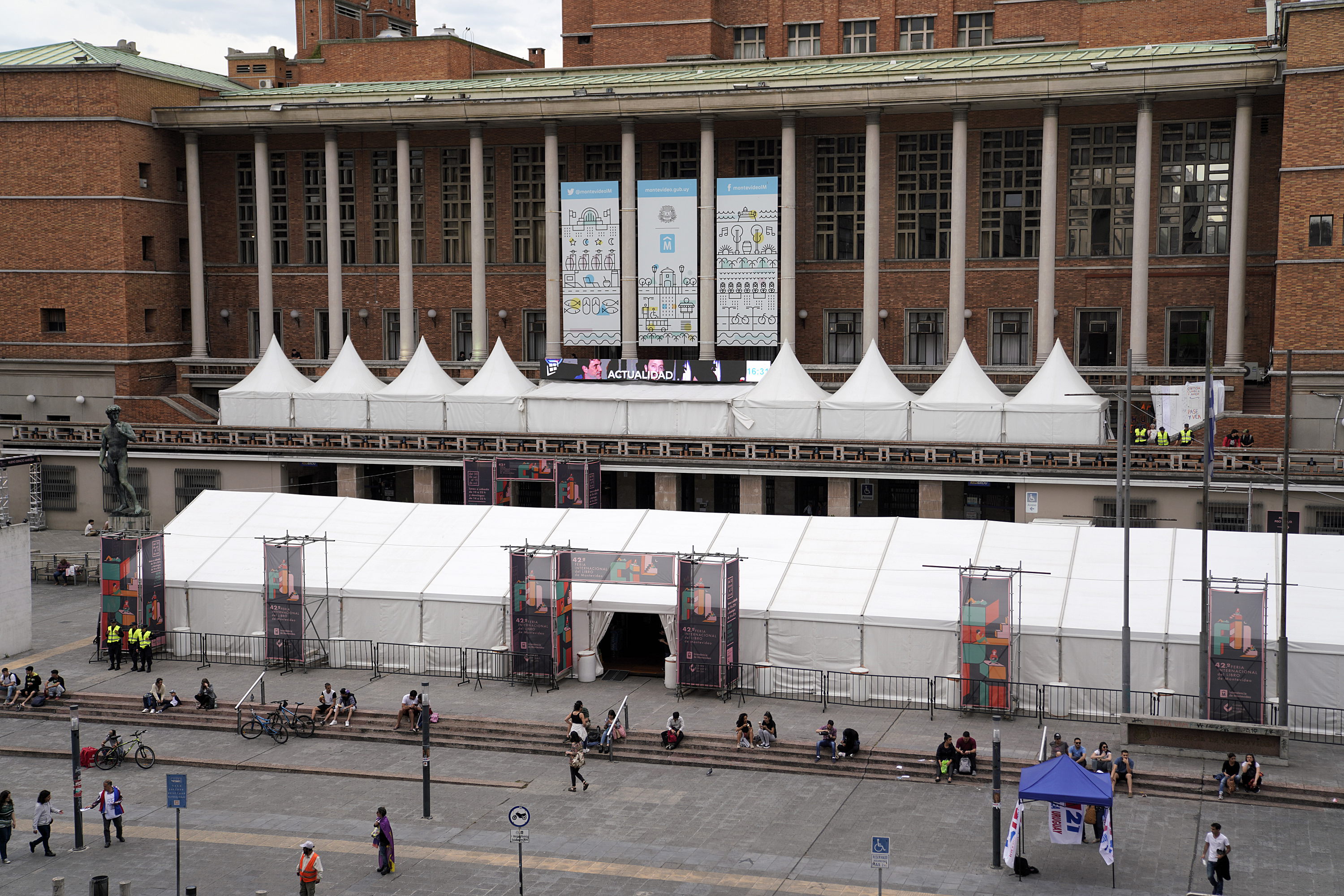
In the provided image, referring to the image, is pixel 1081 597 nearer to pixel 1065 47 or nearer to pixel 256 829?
pixel 256 829

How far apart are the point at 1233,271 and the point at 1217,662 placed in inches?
1101

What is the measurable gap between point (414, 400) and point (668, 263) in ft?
45.1

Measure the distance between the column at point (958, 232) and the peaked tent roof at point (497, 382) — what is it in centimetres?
1829

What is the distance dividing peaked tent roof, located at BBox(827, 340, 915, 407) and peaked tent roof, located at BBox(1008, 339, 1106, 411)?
161 inches

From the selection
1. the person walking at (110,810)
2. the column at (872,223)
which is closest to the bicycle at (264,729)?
the person walking at (110,810)

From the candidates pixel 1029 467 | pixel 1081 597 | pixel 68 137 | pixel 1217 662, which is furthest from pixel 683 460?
pixel 68 137

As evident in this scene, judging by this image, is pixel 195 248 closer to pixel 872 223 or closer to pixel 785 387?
pixel 785 387

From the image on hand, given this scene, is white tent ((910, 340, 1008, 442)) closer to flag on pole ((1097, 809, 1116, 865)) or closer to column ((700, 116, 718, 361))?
column ((700, 116, 718, 361))

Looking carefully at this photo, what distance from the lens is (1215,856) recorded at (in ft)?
78.0

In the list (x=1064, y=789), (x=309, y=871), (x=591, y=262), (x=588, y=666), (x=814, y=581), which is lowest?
(x=309, y=871)

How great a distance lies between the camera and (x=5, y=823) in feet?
88.5

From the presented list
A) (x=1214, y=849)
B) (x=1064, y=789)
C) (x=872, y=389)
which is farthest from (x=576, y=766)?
(x=872, y=389)

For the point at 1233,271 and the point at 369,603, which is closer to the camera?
the point at 369,603

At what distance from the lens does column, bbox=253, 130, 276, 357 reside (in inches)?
2653
